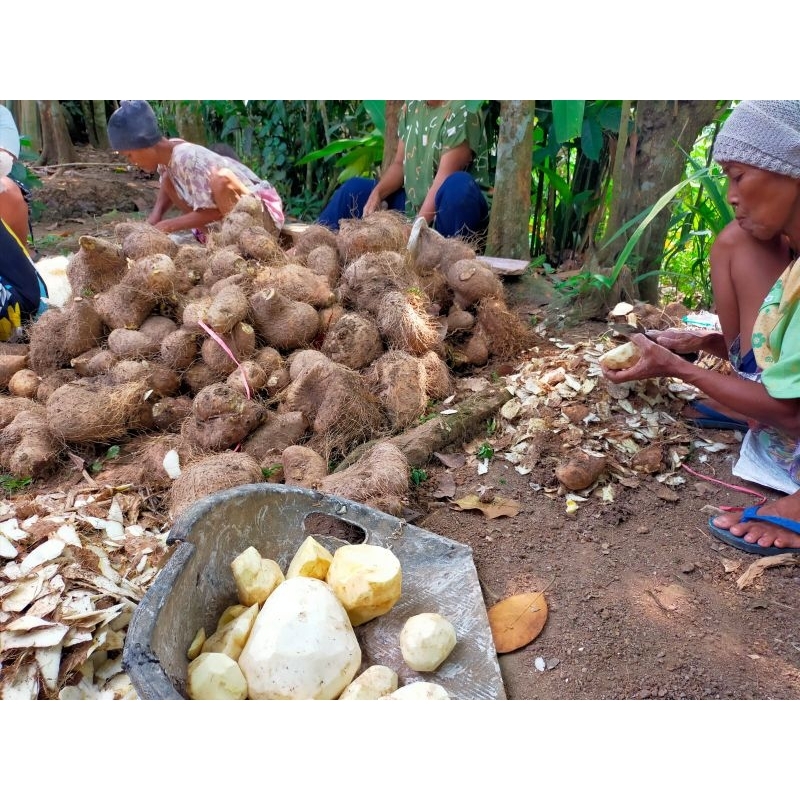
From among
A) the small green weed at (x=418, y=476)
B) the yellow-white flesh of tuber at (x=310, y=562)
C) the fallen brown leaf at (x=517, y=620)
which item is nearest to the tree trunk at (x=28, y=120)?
the small green weed at (x=418, y=476)

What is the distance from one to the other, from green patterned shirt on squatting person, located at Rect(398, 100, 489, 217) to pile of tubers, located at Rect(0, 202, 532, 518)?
886 millimetres

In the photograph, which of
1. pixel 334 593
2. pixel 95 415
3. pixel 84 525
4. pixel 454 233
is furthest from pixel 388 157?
pixel 334 593

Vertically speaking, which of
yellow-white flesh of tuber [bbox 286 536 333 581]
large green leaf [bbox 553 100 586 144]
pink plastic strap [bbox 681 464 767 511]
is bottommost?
pink plastic strap [bbox 681 464 767 511]

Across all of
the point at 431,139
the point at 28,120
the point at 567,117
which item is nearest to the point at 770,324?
the point at 567,117

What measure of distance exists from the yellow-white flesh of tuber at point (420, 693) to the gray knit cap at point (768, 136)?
1492mm

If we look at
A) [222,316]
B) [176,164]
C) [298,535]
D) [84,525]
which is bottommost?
[84,525]

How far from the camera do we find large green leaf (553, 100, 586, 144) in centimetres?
313

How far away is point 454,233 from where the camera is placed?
3461 mm

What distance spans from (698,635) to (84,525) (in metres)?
1.73

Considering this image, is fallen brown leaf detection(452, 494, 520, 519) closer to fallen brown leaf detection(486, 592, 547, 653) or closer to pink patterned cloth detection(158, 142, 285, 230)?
fallen brown leaf detection(486, 592, 547, 653)

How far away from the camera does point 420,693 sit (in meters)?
1.26

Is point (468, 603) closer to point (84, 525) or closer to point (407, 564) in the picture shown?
point (407, 564)

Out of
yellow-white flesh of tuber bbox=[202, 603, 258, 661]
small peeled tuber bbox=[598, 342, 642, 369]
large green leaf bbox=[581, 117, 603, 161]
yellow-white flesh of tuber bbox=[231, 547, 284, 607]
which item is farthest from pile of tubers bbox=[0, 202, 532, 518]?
large green leaf bbox=[581, 117, 603, 161]

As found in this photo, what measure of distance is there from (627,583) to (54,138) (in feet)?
25.4
